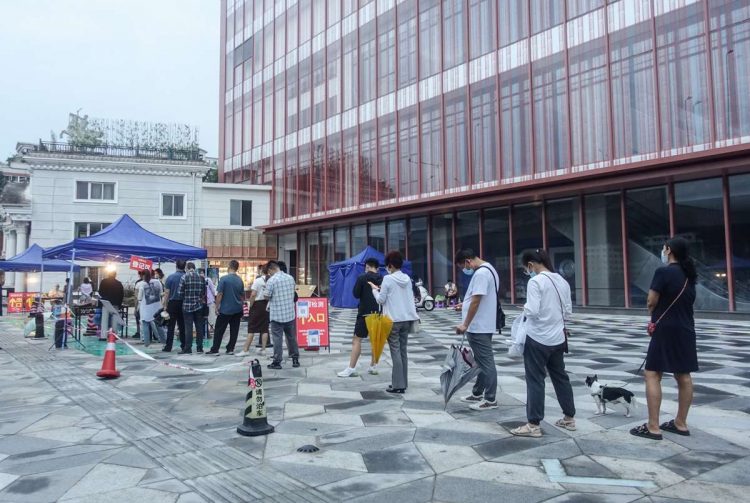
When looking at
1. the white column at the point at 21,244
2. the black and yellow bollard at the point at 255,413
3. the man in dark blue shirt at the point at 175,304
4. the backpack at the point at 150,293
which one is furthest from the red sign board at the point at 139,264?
the white column at the point at 21,244

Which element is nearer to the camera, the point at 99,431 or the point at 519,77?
the point at 99,431

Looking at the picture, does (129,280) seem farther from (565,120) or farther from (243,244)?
(565,120)

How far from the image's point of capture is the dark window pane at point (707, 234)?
1634cm

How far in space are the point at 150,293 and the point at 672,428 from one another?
10423 mm

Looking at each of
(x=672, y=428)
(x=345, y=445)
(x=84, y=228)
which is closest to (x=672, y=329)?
(x=672, y=428)

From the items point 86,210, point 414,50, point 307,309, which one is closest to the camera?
point 307,309

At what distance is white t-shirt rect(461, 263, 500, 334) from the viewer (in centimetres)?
566

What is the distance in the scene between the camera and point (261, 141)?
110 ft

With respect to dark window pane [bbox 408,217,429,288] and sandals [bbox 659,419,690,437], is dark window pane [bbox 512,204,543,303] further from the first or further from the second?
sandals [bbox 659,419,690,437]

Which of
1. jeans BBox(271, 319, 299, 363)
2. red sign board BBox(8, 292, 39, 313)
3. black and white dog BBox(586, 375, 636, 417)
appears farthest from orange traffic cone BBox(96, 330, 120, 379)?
red sign board BBox(8, 292, 39, 313)

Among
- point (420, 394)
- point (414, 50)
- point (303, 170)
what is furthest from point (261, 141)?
point (420, 394)

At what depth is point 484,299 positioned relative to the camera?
579cm

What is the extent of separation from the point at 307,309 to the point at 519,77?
1399 cm

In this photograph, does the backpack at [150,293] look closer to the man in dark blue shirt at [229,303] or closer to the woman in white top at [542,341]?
the man in dark blue shirt at [229,303]
